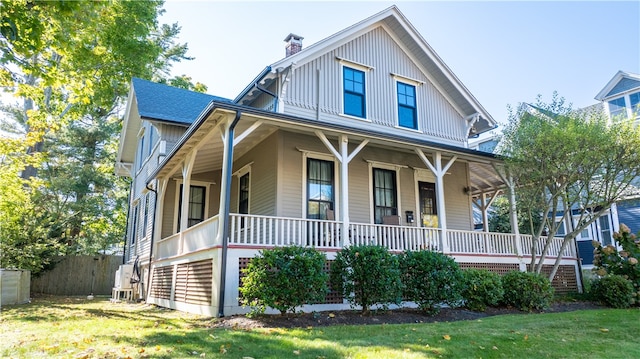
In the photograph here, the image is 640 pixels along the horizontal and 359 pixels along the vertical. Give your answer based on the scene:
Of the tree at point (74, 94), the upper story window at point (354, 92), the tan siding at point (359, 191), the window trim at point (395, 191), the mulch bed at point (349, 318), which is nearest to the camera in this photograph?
the mulch bed at point (349, 318)

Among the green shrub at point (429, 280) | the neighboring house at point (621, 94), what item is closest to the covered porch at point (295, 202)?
the green shrub at point (429, 280)

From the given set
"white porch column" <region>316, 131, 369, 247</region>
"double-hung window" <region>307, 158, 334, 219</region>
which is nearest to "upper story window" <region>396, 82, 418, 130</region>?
"double-hung window" <region>307, 158, 334, 219</region>

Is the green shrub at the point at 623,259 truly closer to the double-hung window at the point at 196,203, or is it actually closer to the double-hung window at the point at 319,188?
Result: the double-hung window at the point at 319,188

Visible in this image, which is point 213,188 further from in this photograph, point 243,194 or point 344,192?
point 344,192

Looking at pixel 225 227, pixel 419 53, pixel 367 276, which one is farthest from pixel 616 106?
pixel 225 227

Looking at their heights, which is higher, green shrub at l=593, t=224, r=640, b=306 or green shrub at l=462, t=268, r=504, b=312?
green shrub at l=593, t=224, r=640, b=306

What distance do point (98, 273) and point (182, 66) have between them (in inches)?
667

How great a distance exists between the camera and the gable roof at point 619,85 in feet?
72.2

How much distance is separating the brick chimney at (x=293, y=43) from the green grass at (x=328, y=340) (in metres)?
8.43

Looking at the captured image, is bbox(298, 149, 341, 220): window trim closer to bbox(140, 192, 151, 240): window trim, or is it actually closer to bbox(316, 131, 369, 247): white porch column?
bbox(316, 131, 369, 247): white porch column

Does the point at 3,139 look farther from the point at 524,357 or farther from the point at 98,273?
the point at 524,357

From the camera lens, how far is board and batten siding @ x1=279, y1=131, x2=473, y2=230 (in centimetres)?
1058

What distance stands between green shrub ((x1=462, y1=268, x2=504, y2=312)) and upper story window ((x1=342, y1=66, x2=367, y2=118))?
561cm

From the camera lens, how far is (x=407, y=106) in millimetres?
13734
